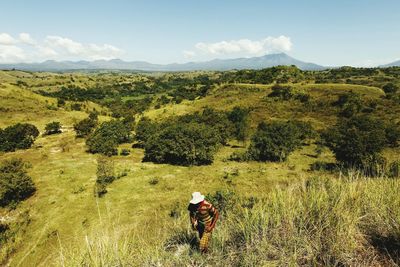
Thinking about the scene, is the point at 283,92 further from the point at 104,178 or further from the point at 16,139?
the point at 16,139

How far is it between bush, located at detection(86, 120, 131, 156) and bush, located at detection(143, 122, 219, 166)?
6.05 meters

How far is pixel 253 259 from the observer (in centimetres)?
523

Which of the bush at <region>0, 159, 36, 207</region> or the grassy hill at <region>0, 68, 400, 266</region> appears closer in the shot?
the grassy hill at <region>0, 68, 400, 266</region>

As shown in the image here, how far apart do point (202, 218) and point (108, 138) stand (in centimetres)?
3512

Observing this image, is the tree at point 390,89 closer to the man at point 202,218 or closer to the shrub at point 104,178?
the shrub at point 104,178

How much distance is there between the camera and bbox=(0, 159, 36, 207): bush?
22.8 metres

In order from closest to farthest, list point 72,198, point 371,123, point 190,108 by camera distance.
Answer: point 72,198 < point 371,123 < point 190,108

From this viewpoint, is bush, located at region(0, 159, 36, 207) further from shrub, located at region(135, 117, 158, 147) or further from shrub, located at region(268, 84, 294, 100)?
shrub, located at region(268, 84, 294, 100)

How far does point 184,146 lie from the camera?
32.4 m

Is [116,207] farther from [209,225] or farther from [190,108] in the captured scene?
[190,108]

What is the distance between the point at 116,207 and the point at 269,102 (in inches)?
2103

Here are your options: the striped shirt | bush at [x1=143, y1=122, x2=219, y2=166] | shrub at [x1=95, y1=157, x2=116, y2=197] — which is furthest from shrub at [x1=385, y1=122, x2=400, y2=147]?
the striped shirt

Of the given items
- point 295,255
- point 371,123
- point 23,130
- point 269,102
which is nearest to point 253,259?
point 295,255

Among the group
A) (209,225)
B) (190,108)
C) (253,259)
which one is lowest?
(190,108)
